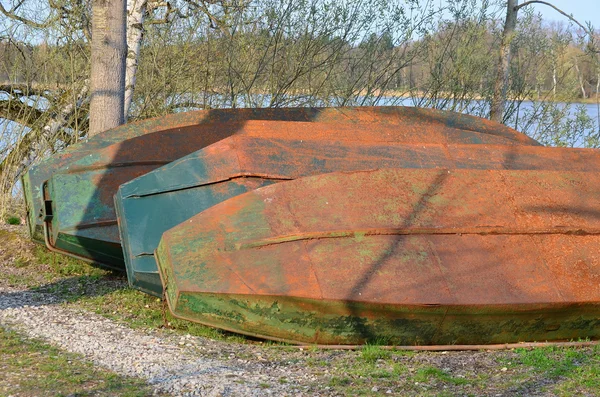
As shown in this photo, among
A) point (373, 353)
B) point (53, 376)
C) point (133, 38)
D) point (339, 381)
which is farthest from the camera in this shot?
point (133, 38)

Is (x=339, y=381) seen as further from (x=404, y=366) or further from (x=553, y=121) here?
(x=553, y=121)

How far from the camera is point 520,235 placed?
5.32 m

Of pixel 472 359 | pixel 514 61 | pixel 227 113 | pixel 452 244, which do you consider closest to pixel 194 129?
pixel 227 113

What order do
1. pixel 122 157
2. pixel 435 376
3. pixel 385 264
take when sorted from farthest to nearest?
pixel 122 157 → pixel 385 264 → pixel 435 376

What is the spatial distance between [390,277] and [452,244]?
0.58 m

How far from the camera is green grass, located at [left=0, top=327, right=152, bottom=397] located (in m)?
3.77

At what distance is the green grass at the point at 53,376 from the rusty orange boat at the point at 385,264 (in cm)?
80

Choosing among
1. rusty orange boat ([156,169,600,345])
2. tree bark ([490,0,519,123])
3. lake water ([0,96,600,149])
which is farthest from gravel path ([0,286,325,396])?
tree bark ([490,0,519,123])

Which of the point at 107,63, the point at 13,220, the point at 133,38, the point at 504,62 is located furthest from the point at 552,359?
the point at 504,62

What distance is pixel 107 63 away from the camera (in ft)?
27.8

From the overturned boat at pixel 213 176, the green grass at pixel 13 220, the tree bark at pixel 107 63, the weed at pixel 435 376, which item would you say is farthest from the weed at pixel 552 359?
the green grass at pixel 13 220

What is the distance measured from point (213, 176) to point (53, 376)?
2.33m

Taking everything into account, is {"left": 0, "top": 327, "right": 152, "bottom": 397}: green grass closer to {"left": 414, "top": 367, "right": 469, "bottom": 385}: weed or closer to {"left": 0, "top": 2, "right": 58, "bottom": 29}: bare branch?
{"left": 414, "top": 367, "right": 469, "bottom": 385}: weed

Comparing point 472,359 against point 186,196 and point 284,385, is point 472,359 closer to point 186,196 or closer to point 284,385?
point 284,385
